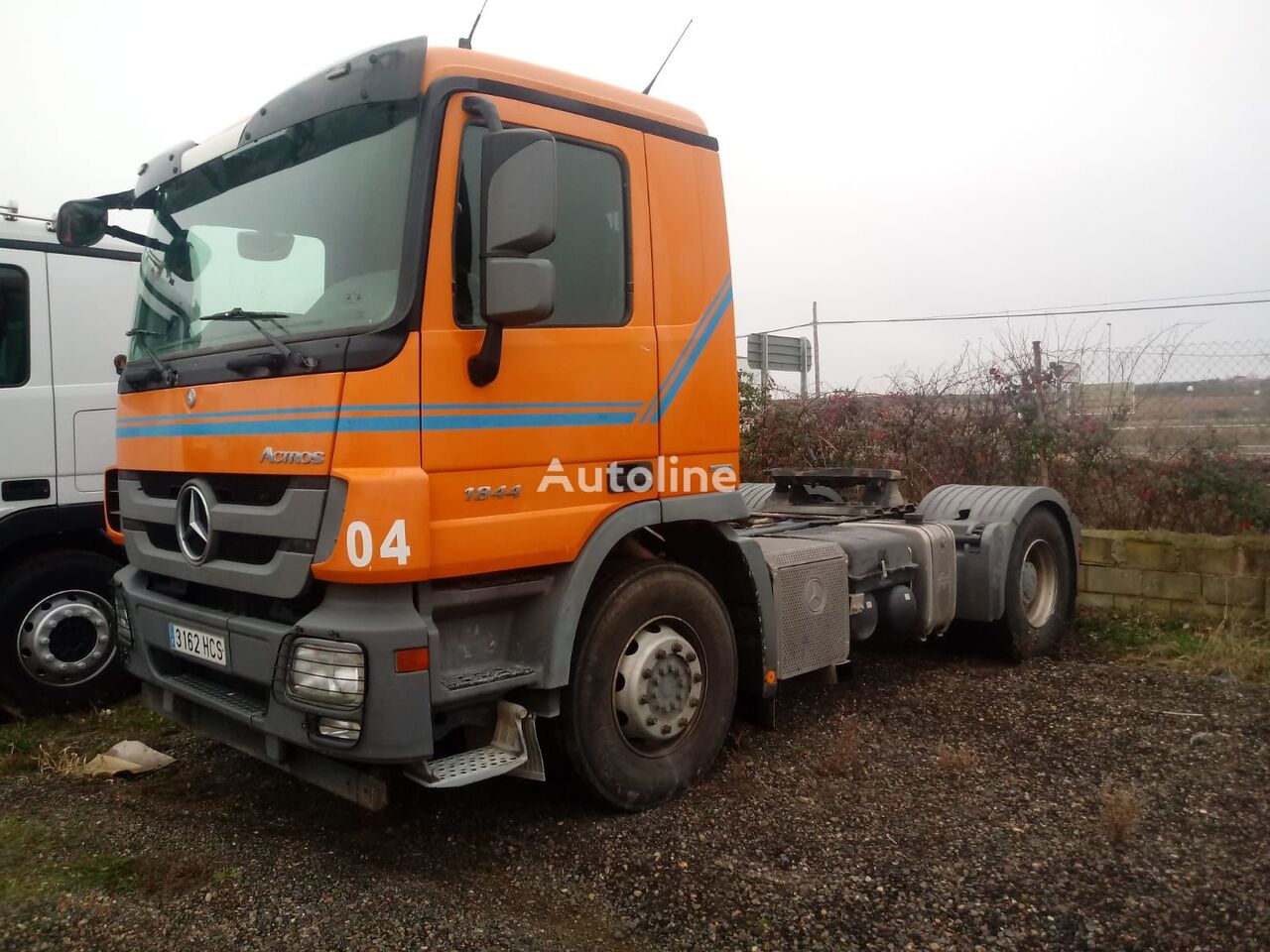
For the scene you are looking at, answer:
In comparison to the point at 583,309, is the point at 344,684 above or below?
below

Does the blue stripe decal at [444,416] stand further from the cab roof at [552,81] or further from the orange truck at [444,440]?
the cab roof at [552,81]

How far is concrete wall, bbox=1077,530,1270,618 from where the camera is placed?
264 inches

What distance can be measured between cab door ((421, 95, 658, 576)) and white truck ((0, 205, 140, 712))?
10.4ft

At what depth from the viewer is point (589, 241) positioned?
3781 mm

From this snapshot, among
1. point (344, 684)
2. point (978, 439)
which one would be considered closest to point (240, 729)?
point (344, 684)

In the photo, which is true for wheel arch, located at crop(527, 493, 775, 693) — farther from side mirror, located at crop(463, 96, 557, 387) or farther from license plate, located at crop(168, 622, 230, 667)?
license plate, located at crop(168, 622, 230, 667)

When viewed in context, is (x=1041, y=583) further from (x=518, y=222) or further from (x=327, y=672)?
(x=327, y=672)

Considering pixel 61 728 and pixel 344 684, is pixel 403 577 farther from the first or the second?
pixel 61 728

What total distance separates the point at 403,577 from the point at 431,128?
1.44m

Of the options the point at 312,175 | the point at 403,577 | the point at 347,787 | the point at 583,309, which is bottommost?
the point at 347,787

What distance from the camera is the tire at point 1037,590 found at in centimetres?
623

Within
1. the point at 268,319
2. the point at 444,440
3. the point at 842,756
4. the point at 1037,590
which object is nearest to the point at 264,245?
the point at 268,319

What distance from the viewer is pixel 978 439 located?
8570 mm

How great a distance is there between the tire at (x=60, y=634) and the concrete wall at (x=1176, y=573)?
6.17m
